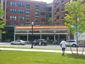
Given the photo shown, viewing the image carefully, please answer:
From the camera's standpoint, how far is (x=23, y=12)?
12331cm

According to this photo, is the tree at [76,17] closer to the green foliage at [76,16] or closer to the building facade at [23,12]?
the green foliage at [76,16]

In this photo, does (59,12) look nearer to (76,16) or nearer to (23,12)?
(23,12)

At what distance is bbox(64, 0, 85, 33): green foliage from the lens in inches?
1329

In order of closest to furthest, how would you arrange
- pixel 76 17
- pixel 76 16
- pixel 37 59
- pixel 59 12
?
1. pixel 37 59
2. pixel 76 16
3. pixel 76 17
4. pixel 59 12

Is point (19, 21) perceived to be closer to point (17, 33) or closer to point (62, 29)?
point (17, 33)

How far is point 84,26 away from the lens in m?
33.6

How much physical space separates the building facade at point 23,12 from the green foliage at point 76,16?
81520 millimetres

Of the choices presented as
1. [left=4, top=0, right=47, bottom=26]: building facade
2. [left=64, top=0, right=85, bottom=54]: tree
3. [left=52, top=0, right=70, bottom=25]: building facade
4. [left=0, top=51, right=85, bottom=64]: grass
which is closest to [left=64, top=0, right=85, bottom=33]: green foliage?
[left=64, top=0, right=85, bottom=54]: tree

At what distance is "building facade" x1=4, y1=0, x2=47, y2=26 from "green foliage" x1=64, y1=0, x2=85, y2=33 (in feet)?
267

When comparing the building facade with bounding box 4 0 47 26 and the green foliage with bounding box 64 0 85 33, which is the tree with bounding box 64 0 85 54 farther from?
the building facade with bounding box 4 0 47 26

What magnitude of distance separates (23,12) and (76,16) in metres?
90.4

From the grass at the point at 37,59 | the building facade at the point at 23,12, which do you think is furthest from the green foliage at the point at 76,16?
the building facade at the point at 23,12

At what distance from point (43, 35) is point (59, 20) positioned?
17.6m

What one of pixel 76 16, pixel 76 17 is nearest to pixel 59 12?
pixel 76 17
